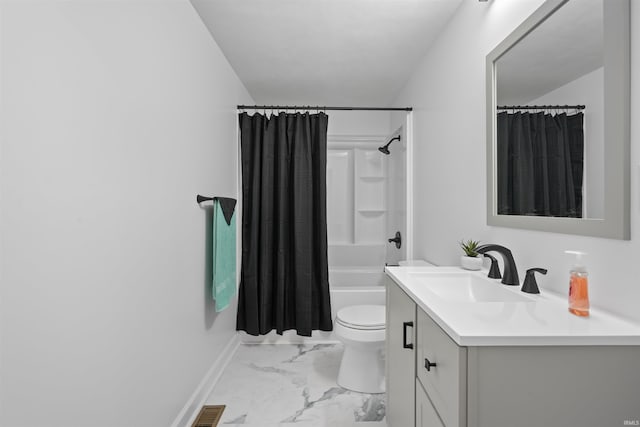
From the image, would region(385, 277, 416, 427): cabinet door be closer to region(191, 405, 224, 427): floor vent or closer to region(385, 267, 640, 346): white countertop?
region(385, 267, 640, 346): white countertop

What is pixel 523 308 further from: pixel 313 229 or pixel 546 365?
pixel 313 229

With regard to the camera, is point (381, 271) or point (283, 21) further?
point (381, 271)

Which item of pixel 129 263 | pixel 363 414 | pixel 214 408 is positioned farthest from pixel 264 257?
pixel 129 263

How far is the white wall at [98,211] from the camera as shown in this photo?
2.61 ft

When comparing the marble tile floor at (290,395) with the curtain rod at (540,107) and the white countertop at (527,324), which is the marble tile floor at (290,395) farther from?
the curtain rod at (540,107)

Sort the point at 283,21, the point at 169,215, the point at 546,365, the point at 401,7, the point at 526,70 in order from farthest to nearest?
the point at 283,21 < the point at 401,7 < the point at 169,215 < the point at 526,70 < the point at 546,365

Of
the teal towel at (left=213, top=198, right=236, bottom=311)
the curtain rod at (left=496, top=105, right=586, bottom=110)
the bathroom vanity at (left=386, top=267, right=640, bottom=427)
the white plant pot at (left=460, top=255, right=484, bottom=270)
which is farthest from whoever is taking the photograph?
the teal towel at (left=213, top=198, right=236, bottom=311)

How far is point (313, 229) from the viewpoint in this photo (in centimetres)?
285

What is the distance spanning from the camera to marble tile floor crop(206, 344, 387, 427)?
6.01 feet

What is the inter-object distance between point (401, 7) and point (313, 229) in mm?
1725

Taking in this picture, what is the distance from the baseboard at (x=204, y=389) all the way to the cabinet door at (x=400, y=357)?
106 centimetres

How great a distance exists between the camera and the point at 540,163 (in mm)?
1194

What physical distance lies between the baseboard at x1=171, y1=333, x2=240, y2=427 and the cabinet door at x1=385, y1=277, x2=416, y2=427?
106cm

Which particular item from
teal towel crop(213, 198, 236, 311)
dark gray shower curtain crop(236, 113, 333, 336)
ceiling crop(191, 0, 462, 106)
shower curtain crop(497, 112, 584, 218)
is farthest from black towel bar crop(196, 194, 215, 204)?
shower curtain crop(497, 112, 584, 218)
